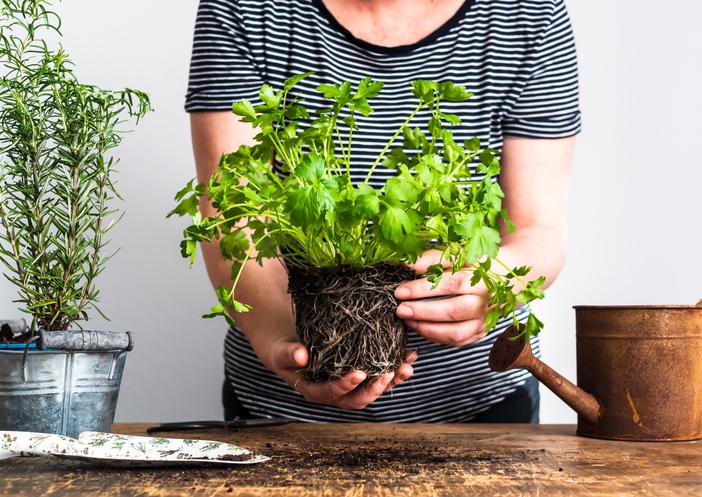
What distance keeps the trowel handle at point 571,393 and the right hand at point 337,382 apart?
20cm

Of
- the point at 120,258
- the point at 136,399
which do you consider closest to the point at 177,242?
the point at 120,258

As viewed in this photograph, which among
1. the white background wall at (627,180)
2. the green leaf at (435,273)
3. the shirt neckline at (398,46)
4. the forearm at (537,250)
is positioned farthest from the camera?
the white background wall at (627,180)

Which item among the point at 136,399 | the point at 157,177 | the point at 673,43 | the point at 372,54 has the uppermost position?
the point at 673,43

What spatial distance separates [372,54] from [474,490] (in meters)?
0.89

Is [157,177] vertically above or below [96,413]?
above

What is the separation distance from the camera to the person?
54.5 inches

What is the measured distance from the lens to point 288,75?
1427 millimetres

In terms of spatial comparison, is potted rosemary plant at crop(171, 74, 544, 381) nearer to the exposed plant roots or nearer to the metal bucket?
the exposed plant roots

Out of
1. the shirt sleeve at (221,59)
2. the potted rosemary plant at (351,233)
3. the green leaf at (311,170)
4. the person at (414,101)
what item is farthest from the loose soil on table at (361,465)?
the shirt sleeve at (221,59)

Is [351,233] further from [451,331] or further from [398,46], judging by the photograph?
[398,46]

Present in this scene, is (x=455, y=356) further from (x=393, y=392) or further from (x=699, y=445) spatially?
(x=699, y=445)

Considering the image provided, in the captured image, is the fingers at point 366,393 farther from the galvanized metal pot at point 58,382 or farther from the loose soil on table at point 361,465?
the galvanized metal pot at point 58,382

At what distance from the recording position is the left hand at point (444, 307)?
3.16 feet

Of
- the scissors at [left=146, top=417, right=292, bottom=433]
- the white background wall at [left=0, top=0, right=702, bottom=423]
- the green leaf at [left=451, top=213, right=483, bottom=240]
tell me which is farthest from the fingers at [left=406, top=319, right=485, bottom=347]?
the white background wall at [left=0, top=0, right=702, bottom=423]
